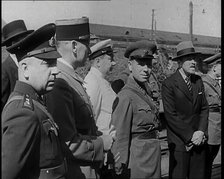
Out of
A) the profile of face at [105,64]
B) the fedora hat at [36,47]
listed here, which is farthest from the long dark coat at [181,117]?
the fedora hat at [36,47]

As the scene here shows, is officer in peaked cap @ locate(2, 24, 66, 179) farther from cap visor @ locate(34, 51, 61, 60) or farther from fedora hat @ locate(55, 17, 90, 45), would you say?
fedora hat @ locate(55, 17, 90, 45)

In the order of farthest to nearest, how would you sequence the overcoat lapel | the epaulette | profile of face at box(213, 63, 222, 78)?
profile of face at box(213, 63, 222, 78) → the overcoat lapel → the epaulette

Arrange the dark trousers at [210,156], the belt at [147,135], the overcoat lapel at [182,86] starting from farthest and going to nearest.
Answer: the dark trousers at [210,156]
the overcoat lapel at [182,86]
the belt at [147,135]

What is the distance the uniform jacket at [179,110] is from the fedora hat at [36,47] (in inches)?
107

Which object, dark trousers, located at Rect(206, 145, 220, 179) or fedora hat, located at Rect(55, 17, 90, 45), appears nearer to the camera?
fedora hat, located at Rect(55, 17, 90, 45)

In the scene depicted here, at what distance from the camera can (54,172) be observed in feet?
6.96

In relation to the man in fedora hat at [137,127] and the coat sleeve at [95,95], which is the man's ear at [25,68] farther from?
the man in fedora hat at [137,127]

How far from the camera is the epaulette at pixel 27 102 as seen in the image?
199cm

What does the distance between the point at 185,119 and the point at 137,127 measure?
3.90 ft

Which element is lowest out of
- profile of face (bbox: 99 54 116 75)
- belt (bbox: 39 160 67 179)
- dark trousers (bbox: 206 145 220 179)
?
dark trousers (bbox: 206 145 220 179)

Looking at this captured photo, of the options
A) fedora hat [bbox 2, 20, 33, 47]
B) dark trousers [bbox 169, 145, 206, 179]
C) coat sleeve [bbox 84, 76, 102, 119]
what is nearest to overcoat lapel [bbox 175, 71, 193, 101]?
dark trousers [bbox 169, 145, 206, 179]

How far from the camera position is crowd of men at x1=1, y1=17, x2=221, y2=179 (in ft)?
6.62

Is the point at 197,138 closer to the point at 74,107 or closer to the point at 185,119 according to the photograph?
the point at 185,119

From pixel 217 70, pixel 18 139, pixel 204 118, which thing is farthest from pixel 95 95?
pixel 217 70
